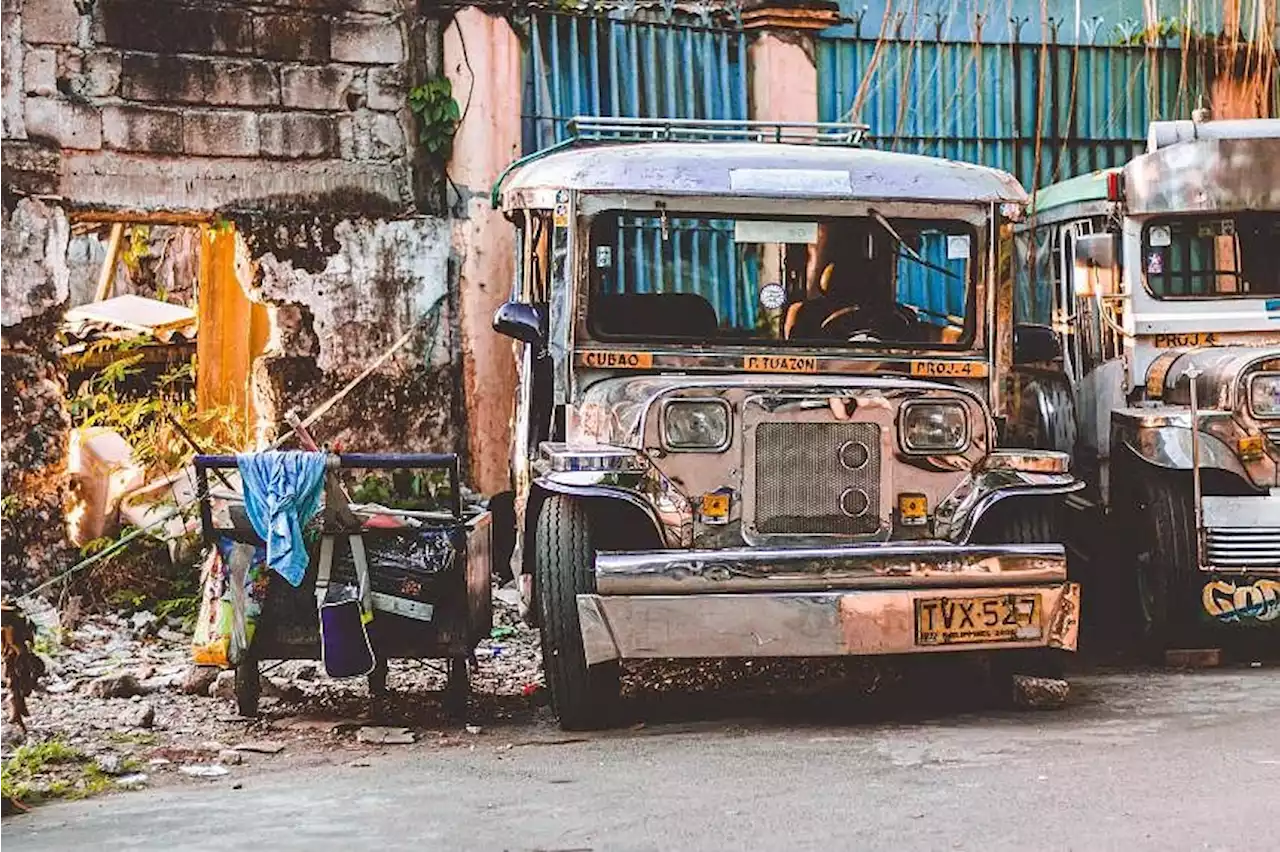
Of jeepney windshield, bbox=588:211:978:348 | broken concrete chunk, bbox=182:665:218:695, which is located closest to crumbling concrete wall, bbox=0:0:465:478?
broken concrete chunk, bbox=182:665:218:695

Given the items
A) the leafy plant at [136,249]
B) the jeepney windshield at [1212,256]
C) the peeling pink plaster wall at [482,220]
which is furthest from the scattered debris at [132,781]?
the leafy plant at [136,249]

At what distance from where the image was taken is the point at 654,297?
24.3ft

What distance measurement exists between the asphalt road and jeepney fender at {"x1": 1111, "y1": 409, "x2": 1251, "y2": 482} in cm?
130

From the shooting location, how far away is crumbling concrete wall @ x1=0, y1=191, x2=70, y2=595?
989cm

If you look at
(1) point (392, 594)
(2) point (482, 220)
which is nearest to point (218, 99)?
(2) point (482, 220)

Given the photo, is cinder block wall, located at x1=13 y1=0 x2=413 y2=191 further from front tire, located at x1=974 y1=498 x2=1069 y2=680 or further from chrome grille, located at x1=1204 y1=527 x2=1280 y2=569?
chrome grille, located at x1=1204 y1=527 x2=1280 y2=569

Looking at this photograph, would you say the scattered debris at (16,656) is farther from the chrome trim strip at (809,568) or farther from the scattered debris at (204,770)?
the chrome trim strip at (809,568)

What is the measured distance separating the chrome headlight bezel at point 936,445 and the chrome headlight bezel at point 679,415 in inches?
25.5

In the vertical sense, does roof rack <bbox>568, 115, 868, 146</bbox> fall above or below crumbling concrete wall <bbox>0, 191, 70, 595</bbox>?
above

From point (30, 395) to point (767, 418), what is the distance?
16.3 ft

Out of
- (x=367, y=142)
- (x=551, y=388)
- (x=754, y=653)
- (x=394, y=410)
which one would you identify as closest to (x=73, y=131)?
(x=367, y=142)

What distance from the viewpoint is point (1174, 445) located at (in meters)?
8.05

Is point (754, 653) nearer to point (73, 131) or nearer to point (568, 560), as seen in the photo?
point (568, 560)

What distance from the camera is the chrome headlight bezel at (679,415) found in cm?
670
